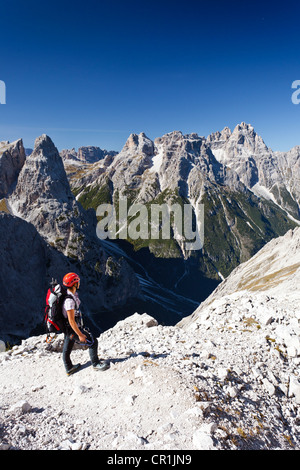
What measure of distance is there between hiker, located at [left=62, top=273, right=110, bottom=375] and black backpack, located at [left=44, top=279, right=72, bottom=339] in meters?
0.14

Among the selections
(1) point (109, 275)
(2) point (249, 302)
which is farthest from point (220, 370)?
(1) point (109, 275)

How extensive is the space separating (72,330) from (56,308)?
133cm

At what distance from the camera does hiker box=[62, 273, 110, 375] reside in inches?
387

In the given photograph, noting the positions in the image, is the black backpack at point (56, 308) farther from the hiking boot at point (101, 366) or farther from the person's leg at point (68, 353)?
the hiking boot at point (101, 366)

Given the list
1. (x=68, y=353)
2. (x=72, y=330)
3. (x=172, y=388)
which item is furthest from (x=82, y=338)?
(x=172, y=388)

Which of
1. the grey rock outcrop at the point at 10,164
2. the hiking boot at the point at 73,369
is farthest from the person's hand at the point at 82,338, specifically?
the grey rock outcrop at the point at 10,164

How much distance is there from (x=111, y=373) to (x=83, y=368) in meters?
1.61

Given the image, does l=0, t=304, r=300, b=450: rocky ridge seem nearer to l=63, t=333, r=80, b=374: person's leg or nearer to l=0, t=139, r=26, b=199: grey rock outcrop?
l=63, t=333, r=80, b=374: person's leg

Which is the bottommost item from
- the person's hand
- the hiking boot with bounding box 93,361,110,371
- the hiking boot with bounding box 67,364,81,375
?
the hiking boot with bounding box 67,364,81,375

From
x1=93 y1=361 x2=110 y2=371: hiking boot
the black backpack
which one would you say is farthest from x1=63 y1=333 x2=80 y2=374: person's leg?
x1=93 y1=361 x2=110 y2=371: hiking boot

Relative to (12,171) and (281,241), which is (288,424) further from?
(12,171)

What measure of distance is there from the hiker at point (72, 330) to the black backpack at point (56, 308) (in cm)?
14

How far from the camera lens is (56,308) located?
9.91 metres

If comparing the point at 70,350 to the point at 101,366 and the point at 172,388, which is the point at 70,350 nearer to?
the point at 101,366
